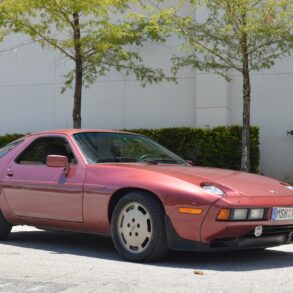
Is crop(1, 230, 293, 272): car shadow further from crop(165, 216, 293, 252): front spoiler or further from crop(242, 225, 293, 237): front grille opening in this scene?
crop(242, 225, 293, 237): front grille opening

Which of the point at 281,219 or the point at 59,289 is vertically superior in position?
the point at 281,219

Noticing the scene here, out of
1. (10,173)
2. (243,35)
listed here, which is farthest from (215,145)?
(10,173)

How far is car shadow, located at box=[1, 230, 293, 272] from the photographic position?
620 centimetres

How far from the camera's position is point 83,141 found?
7199 mm

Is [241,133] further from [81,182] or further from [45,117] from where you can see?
[81,182]

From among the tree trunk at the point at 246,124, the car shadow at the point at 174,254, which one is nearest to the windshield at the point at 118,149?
the car shadow at the point at 174,254

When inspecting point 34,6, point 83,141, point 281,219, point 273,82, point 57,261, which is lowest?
point 57,261

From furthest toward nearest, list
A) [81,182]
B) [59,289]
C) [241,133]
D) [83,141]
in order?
1. [241,133]
2. [83,141]
3. [81,182]
4. [59,289]

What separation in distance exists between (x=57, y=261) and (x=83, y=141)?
4.76ft

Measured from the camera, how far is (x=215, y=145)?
14.6 m

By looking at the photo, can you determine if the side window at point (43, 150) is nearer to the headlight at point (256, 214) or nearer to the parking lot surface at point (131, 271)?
the parking lot surface at point (131, 271)

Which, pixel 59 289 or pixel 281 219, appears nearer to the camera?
pixel 59 289

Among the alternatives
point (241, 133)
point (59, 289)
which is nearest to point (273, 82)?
point (241, 133)

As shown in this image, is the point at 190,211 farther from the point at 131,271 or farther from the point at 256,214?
the point at 131,271
